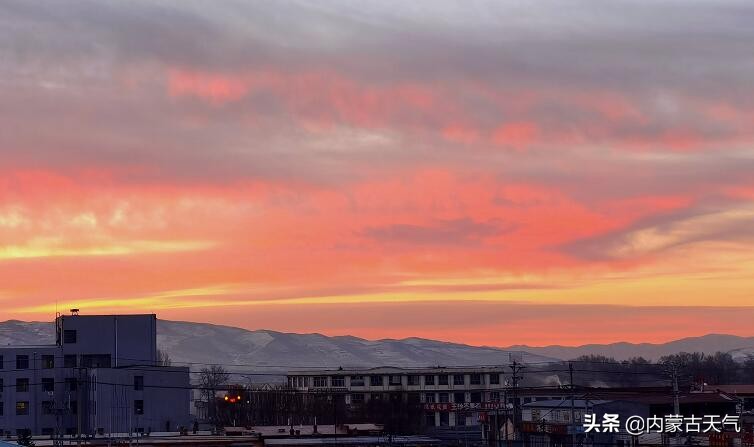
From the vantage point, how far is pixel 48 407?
529 feet

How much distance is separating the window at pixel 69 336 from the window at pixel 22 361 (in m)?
6.00

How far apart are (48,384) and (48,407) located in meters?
3.36

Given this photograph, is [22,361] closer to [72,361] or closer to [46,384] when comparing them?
[46,384]

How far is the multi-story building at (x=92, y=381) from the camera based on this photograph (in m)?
154

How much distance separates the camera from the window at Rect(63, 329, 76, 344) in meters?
163

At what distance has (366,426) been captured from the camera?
155500 millimetres

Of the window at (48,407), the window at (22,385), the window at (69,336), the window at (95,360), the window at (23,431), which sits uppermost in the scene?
the window at (69,336)

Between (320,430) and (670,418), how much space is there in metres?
61.5

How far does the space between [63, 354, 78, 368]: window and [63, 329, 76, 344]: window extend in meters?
2.04

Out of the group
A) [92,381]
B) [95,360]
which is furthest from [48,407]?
[92,381]

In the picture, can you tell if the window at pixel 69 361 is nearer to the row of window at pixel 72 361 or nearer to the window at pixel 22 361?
the row of window at pixel 72 361

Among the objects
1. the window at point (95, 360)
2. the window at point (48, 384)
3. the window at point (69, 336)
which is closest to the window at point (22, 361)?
the window at point (48, 384)

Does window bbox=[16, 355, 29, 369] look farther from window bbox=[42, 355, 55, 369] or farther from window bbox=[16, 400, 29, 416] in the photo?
window bbox=[16, 400, 29, 416]

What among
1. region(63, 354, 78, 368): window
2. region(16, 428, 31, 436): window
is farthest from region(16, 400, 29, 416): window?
region(63, 354, 78, 368): window
